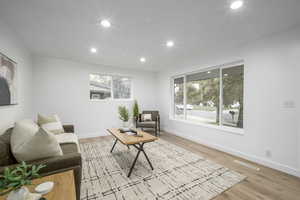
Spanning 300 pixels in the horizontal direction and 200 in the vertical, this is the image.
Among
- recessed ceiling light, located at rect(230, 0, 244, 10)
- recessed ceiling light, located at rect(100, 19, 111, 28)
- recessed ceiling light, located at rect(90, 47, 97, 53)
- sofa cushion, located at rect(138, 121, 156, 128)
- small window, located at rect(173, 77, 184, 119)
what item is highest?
recessed ceiling light, located at rect(230, 0, 244, 10)

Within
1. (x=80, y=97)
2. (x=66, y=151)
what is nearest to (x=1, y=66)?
(x=66, y=151)

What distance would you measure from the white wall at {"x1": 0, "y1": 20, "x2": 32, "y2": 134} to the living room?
0.06ft

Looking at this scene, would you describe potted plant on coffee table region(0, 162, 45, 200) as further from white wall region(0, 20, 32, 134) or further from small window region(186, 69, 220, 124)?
small window region(186, 69, 220, 124)

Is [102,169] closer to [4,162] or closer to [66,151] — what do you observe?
[66,151]

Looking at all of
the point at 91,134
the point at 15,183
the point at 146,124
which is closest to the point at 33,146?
the point at 15,183

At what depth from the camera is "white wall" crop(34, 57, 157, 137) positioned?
3.54 metres

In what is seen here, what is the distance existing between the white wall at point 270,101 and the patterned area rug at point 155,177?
2.71 feet

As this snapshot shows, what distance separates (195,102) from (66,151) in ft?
11.4

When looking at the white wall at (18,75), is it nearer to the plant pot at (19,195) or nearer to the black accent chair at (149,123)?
the plant pot at (19,195)

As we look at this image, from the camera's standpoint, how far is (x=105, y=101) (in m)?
4.45

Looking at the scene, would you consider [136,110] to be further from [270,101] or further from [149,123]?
[270,101]

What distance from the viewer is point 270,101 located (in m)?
2.37

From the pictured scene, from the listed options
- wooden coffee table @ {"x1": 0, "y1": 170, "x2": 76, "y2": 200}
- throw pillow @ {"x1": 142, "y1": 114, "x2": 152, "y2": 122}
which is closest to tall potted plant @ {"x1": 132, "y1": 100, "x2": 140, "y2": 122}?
throw pillow @ {"x1": 142, "y1": 114, "x2": 152, "y2": 122}

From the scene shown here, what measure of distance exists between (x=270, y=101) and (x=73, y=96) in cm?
481
